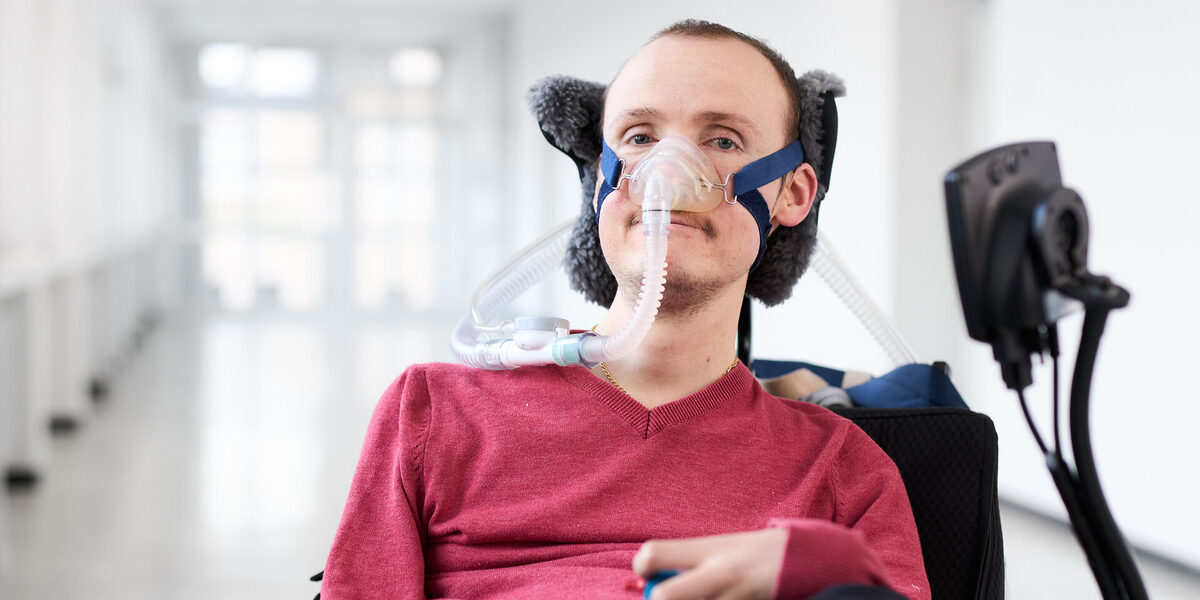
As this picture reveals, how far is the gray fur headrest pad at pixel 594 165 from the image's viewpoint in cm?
139

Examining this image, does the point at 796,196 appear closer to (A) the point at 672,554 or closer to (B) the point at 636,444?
(B) the point at 636,444

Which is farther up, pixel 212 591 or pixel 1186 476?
pixel 1186 476

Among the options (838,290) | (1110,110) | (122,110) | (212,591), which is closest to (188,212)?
(122,110)

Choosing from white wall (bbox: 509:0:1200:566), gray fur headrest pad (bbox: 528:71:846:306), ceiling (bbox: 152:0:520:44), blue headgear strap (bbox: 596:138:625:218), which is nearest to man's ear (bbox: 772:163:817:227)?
gray fur headrest pad (bbox: 528:71:846:306)

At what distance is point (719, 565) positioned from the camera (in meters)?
0.84

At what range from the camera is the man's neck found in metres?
1.28

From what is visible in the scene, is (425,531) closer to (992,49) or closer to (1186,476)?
(1186,476)

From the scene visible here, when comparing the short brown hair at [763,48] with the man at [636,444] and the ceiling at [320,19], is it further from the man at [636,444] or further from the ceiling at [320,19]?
the ceiling at [320,19]

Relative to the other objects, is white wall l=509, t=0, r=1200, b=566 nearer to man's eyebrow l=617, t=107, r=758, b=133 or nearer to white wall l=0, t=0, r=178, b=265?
man's eyebrow l=617, t=107, r=758, b=133

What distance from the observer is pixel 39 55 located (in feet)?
16.9

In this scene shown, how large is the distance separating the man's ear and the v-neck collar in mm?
256

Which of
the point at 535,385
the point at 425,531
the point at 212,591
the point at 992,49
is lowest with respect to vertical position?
the point at 212,591

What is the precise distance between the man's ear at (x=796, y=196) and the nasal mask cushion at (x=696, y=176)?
3cm

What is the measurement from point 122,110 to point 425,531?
7733 mm
